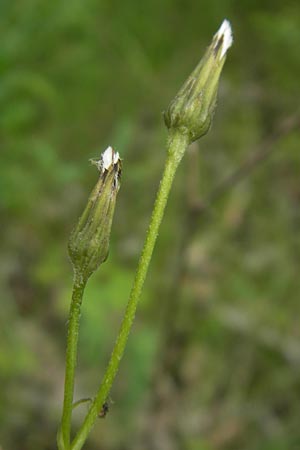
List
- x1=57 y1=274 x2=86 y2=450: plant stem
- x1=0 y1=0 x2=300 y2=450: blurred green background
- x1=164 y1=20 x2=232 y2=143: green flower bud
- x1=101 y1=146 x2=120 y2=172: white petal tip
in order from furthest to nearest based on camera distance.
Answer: x1=0 y1=0 x2=300 y2=450: blurred green background → x1=164 y1=20 x2=232 y2=143: green flower bud → x1=101 y1=146 x2=120 y2=172: white petal tip → x1=57 y1=274 x2=86 y2=450: plant stem

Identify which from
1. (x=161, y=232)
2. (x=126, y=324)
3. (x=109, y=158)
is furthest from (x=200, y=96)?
(x=161, y=232)

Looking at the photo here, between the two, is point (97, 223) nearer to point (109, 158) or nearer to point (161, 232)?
point (109, 158)

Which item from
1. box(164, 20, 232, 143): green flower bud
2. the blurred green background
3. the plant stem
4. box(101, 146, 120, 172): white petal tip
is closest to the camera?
the plant stem

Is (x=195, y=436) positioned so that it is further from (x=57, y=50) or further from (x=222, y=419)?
(x=57, y=50)

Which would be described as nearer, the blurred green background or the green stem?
the green stem

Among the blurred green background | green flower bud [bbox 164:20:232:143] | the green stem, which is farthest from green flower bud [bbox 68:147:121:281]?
the blurred green background

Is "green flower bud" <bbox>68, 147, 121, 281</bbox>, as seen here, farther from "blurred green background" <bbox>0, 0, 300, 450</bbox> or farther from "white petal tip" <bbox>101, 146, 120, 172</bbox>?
"blurred green background" <bbox>0, 0, 300, 450</bbox>
